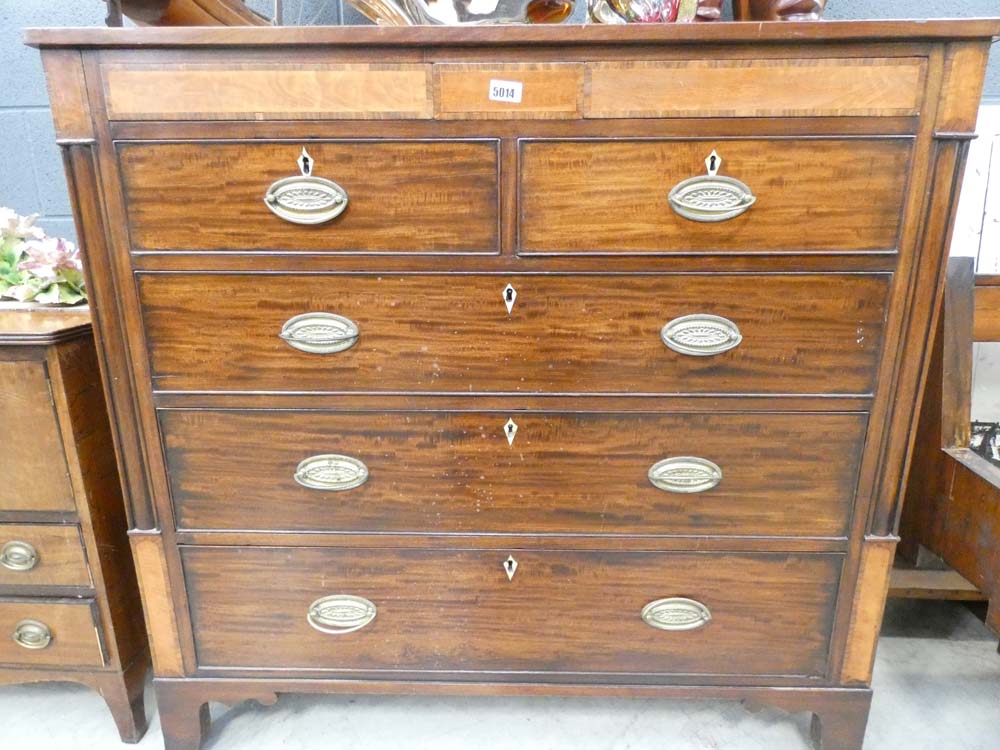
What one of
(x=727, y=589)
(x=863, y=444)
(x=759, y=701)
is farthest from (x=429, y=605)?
(x=863, y=444)

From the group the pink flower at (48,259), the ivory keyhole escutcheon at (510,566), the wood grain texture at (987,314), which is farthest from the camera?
the wood grain texture at (987,314)

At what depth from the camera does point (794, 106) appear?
2.78 feet

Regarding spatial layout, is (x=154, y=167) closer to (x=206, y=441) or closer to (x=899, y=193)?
(x=206, y=441)

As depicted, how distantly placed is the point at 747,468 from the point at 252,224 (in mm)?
849

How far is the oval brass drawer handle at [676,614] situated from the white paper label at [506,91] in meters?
0.84

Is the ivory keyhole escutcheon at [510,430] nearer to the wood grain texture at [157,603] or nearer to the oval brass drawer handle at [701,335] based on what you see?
the oval brass drawer handle at [701,335]

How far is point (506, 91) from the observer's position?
85cm

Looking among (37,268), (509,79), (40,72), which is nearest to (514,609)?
(509,79)

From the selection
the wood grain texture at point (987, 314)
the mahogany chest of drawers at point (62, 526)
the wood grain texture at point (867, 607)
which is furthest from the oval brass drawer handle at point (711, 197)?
the mahogany chest of drawers at point (62, 526)

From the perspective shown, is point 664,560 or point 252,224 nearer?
point 252,224

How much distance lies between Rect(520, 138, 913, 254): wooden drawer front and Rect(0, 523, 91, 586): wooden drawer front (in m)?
0.95

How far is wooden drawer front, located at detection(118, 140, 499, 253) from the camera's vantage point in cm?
88

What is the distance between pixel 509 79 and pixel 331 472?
649 mm

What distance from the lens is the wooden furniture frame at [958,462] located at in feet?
3.67
